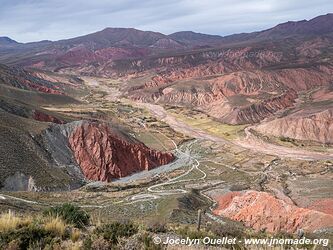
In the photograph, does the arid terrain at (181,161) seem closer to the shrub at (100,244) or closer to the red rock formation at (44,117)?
the red rock formation at (44,117)

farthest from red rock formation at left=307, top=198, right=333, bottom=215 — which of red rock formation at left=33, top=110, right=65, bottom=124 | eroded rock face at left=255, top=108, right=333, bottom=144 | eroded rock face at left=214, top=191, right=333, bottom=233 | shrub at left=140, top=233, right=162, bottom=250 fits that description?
red rock formation at left=33, top=110, right=65, bottom=124

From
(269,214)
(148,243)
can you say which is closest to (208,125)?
(269,214)

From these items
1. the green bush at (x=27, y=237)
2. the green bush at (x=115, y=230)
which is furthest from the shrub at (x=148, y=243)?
the green bush at (x=27, y=237)

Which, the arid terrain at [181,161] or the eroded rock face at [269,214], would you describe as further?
the arid terrain at [181,161]

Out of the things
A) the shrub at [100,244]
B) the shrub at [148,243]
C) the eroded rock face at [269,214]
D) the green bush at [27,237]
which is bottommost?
the eroded rock face at [269,214]

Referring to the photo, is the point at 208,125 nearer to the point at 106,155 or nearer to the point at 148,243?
the point at 106,155

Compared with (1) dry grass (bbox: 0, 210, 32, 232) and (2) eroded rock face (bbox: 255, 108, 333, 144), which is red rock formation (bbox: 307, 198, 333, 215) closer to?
(1) dry grass (bbox: 0, 210, 32, 232)
